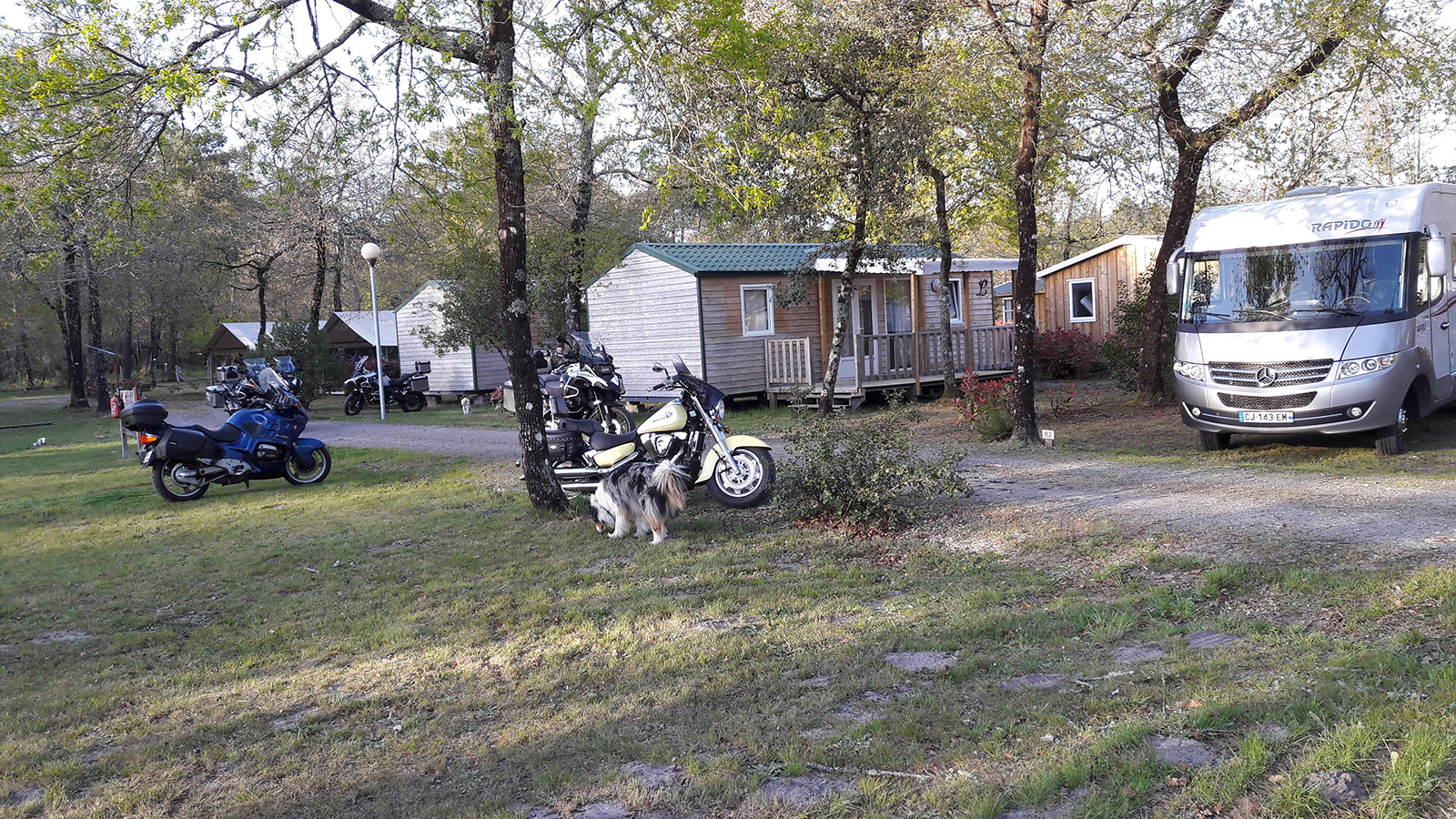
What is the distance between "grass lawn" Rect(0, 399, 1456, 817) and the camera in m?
3.21

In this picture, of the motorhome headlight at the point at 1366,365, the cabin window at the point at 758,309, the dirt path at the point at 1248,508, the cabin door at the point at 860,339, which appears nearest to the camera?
the dirt path at the point at 1248,508

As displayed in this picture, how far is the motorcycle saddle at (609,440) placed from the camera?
7875mm

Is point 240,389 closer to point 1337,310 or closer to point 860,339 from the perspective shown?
point 860,339

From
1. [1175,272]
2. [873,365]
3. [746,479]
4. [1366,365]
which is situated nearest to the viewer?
[746,479]

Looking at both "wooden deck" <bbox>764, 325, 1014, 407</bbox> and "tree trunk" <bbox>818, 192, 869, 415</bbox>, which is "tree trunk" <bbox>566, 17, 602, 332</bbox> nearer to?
"wooden deck" <bbox>764, 325, 1014, 407</bbox>

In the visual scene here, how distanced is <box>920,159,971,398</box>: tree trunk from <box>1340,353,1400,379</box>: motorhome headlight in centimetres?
667

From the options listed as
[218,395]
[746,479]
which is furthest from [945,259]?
[218,395]

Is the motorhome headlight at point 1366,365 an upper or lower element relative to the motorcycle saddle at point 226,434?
upper

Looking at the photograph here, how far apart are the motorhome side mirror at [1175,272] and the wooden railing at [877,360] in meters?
7.16

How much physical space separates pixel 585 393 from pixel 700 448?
1.85 metres

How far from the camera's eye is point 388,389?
80.3ft

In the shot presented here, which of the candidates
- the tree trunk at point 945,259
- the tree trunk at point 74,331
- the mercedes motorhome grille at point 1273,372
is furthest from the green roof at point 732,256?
the tree trunk at point 74,331

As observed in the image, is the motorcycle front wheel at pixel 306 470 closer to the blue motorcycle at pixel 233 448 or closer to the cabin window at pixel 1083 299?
the blue motorcycle at pixel 233 448

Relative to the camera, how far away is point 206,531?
28.6 feet
